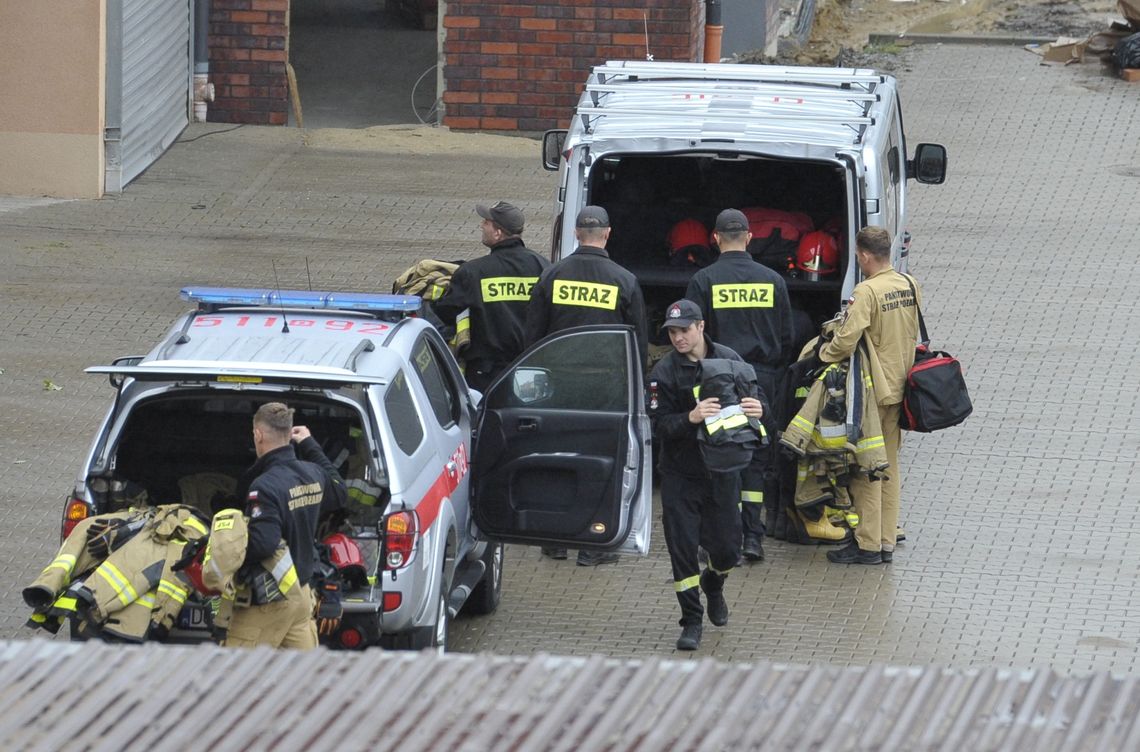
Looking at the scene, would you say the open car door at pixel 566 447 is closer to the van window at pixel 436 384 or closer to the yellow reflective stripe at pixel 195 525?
the van window at pixel 436 384

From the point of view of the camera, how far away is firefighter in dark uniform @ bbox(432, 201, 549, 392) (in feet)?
31.3

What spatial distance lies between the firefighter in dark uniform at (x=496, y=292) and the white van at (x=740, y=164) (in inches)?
13.7

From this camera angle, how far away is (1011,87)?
2095 cm

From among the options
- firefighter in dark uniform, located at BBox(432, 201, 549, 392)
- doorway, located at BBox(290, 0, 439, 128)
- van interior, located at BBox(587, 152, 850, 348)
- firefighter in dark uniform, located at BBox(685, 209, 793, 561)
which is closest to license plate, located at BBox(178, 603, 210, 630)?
firefighter in dark uniform, located at BBox(432, 201, 549, 392)

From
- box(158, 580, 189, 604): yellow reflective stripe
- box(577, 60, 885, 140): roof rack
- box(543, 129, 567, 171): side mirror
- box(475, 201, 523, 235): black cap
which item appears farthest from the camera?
box(543, 129, 567, 171): side mirror

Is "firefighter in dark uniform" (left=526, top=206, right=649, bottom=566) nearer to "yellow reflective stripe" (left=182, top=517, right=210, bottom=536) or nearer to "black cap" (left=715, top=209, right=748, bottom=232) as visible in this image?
"black cap" (left=715, top=209, right=748, bottom=232)

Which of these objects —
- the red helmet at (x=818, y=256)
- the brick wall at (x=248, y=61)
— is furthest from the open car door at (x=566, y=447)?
the brick wall at (x=248, y=61)

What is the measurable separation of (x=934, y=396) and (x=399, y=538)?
11.0 ft

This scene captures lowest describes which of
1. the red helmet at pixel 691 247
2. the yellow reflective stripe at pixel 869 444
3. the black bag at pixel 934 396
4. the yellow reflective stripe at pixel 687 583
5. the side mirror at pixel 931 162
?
the yellow reflective stripe at pixel 687 583

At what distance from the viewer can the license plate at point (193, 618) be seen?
688cm

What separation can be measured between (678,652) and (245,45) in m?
12.0

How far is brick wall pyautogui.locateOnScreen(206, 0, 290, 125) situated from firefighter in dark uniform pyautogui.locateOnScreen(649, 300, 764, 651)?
450 inches

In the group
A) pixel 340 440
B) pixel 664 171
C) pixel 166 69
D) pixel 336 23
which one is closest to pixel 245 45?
pixel 166 69

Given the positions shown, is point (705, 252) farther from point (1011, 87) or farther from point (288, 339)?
point (1011, 87)
